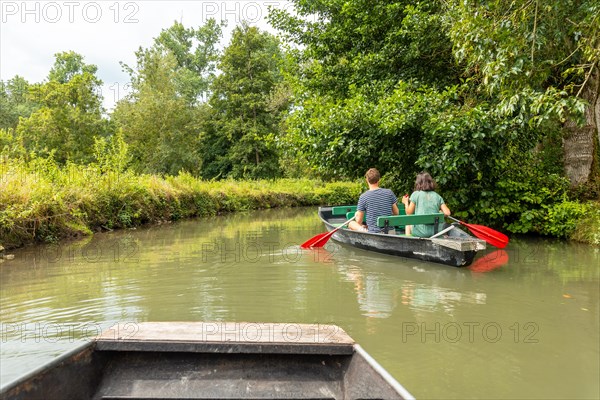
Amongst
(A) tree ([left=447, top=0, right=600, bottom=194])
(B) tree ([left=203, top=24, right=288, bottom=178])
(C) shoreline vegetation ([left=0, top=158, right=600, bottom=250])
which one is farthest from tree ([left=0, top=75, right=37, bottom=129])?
(A) tree ([left=447, top=0, right=600, bottom=194])

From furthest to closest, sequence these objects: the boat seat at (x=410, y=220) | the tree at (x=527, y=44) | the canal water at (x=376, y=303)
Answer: the boat seat at (x=410, y=220)
the tree at (x=527, y=44)
the canal water at (x=376, y=303)

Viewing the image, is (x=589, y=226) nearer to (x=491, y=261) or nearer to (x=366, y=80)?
(x=491, y=261)

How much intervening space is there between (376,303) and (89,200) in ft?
33.8

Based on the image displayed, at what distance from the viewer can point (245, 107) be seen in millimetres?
34938

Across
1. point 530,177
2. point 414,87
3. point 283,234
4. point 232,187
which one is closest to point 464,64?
point 414,87

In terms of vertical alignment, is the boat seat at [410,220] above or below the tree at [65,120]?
below

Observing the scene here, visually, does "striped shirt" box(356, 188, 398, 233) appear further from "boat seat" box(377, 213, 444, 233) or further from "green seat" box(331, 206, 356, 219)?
"green seat" box(331, 206, 356, 219)

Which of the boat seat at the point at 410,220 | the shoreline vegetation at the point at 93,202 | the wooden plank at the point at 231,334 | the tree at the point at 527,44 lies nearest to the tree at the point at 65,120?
the shoreline vegetation at the point at 93,202

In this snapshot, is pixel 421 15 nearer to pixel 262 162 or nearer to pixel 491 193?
pixel 491 193

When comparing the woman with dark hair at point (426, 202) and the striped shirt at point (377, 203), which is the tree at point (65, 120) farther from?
the woman with dark hair at point (426, 202)

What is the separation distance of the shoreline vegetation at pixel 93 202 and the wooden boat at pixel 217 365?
26.2 feet

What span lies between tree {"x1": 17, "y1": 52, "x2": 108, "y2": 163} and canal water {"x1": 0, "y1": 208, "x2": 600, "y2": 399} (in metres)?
21.7

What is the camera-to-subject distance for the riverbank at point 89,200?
31.9 ft

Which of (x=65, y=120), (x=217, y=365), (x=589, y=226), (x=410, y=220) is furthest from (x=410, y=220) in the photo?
(x=65, y=120)
